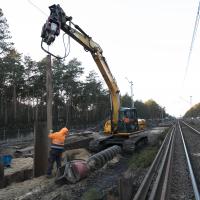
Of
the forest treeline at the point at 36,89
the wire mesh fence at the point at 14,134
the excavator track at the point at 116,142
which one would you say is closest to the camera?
the excavator track at the point at 116,142

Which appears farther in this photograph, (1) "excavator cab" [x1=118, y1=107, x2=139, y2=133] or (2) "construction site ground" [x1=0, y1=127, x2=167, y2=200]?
(1) "excavator cab" [x1=118, y1=107, x2=139, y2=133]

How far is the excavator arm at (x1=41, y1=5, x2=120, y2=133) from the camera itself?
11.6 meters

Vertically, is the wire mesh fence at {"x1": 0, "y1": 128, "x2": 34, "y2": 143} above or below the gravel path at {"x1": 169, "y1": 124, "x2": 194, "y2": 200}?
above

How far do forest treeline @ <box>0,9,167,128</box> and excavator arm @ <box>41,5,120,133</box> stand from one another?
26.5 metres

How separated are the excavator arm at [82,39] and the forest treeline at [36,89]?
2653cm

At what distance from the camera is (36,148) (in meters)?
11.7

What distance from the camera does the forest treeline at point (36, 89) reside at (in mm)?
47281

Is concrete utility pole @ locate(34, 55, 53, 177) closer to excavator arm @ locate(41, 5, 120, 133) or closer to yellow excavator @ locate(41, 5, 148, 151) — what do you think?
excavator arm @ locate(41, 5, 120, 133)


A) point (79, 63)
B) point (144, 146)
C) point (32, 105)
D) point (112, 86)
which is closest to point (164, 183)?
point (112, 86)

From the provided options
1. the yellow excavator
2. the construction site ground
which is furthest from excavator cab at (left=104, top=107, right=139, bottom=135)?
the construction site ground

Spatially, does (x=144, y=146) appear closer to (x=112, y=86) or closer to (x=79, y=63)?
(x=112, y=86)

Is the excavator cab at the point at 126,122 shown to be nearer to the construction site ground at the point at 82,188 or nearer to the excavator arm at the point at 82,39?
the excavator arm at the point at 82,39

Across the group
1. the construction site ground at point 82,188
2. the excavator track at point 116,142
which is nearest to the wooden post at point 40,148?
the construction site ground at point 82,188

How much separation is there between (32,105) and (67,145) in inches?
2076
